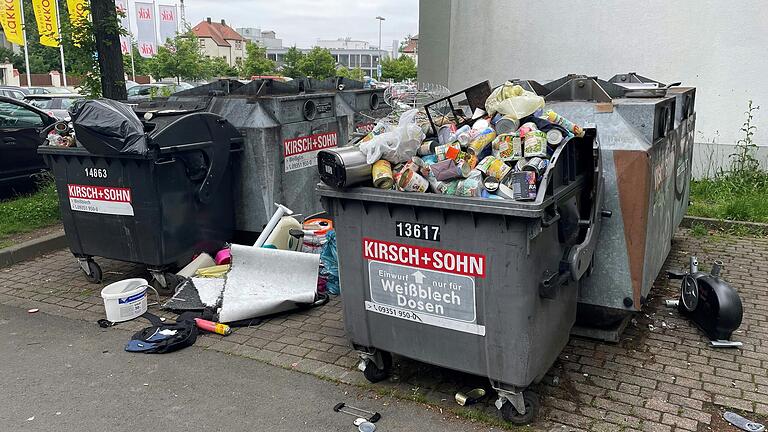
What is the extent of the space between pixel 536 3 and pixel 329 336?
6.42 meters

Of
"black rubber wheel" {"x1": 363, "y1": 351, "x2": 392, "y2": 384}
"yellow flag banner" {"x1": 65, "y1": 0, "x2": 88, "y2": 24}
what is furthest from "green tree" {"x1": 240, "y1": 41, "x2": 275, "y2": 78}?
"black rubber wheel" {"x1": 363, "y1": 351, "x2": 392, "y2": 384}

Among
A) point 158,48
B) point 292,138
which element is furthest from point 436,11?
point 158,48

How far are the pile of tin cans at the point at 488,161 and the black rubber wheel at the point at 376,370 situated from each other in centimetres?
103

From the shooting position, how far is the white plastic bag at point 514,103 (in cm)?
318

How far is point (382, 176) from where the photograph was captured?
307 centimetres

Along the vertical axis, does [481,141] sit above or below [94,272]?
above

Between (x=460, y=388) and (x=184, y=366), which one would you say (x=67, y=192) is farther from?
(x=460, y=388)

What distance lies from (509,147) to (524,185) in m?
0.36

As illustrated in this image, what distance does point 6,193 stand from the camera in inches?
296

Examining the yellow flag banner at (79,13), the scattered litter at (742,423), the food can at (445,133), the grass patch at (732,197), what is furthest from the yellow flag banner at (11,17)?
the scattered litter at (742,423)

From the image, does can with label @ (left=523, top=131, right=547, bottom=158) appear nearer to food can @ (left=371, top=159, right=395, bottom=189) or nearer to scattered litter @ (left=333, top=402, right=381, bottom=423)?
food can @ (left=371, top=159, right=395, bottom=189)

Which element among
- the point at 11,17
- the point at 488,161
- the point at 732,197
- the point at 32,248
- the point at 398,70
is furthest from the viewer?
the point at 398,70

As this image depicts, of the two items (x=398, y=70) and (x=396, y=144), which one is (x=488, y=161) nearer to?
(x=396, y=144)

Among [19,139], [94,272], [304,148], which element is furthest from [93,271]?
[19,139]
